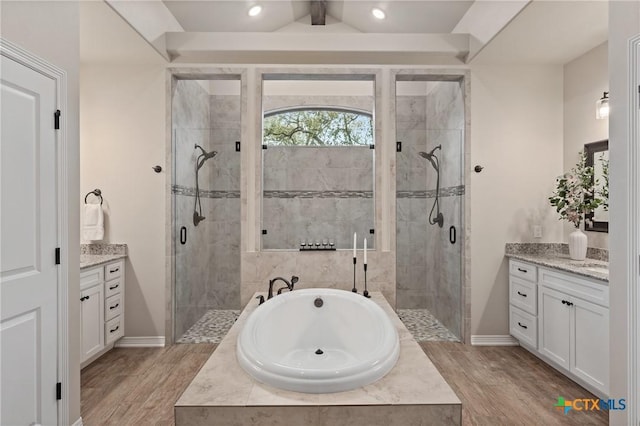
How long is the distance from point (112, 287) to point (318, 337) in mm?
1935

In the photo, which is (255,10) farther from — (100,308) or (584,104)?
(584,104)

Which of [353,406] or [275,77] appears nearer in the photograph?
[353,406]

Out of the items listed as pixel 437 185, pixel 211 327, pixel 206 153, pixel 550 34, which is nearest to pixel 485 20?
pixel 550 34

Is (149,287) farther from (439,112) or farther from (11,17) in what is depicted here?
(439,112)

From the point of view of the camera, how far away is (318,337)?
2.65m

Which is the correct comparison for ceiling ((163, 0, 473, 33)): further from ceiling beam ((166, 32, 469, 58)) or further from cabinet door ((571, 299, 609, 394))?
cabinet door ((571, 299, 609, 394))

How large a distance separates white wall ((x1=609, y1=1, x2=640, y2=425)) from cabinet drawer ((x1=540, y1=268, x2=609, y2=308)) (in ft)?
1.55

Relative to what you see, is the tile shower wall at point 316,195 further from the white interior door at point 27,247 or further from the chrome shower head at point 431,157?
the white interior door at point 27,247

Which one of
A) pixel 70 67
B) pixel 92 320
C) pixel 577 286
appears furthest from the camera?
pixel 92 320

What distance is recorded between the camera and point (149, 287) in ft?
11.3

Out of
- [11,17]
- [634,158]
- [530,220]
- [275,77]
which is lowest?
[530,220]

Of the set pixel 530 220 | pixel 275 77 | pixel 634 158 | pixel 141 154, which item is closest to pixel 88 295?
pixel 141 154

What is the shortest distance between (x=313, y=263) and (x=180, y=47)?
2.38m

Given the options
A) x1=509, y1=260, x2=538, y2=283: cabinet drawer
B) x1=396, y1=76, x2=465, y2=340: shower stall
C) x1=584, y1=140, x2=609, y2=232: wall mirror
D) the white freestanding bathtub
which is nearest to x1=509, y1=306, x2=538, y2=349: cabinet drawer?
x1=509, y1=260, x2=538, y2=283: cabinet drawer
